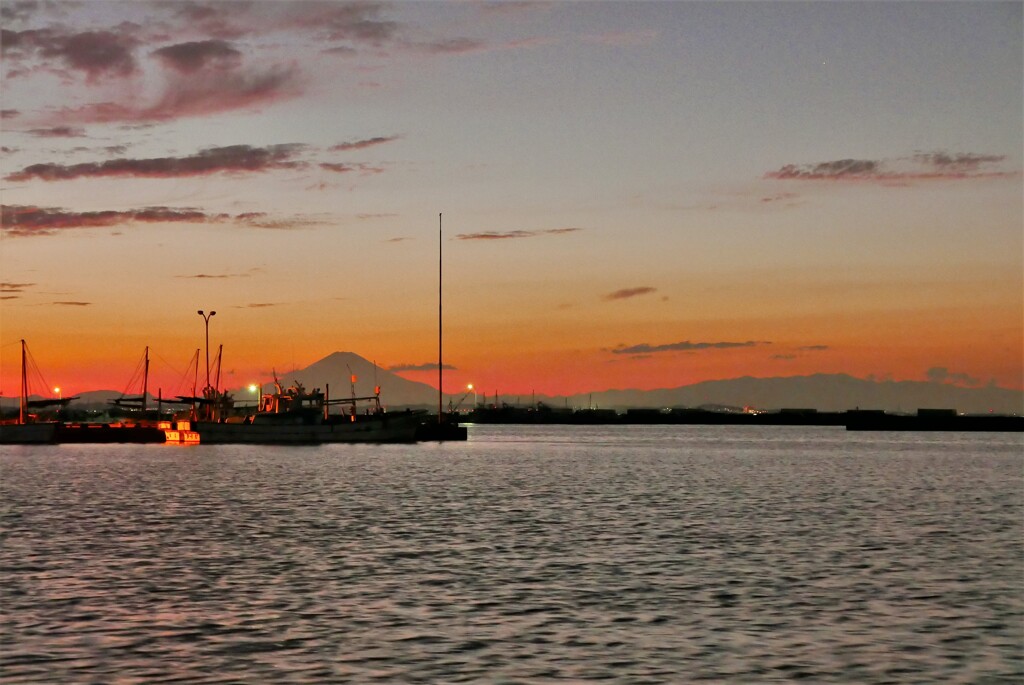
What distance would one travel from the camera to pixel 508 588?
112ft

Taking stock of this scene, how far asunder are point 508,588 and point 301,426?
5296 inches

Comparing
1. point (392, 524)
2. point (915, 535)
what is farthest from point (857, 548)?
point (392, 524)

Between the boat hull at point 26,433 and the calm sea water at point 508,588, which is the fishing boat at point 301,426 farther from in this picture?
the calm sea water at point 508,588

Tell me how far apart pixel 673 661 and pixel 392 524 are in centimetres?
3120

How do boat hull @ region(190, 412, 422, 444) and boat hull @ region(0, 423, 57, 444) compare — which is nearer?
boat hull @ region(190, 412, 422, 444)

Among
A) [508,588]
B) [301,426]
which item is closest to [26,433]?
[301,426]

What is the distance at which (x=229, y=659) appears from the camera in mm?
24156

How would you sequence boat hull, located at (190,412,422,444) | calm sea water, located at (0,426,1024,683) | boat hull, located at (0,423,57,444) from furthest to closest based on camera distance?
1. boat hull, located at (0,423,57,444)
2. boat hull, located at (190,412,422,444)
3. calm sea water, located at (0,426,1024,683)

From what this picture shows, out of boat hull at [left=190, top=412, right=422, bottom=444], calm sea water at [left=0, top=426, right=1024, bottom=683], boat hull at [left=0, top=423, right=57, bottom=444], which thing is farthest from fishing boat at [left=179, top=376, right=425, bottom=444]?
calm sea water at [left=0, top=426, right=1024, bottom=683]

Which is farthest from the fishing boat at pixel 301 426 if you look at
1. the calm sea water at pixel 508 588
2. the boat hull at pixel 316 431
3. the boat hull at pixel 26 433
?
the calm sea water at pixel 508 588

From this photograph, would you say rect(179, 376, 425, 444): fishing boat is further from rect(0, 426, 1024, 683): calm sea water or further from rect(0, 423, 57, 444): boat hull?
rect(0, 426, 1024, 683): calm sea water

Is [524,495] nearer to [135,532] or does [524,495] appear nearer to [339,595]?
[135,532]

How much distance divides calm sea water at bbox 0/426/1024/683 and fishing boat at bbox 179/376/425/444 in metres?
88.0

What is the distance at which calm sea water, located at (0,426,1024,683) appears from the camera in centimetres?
2406
